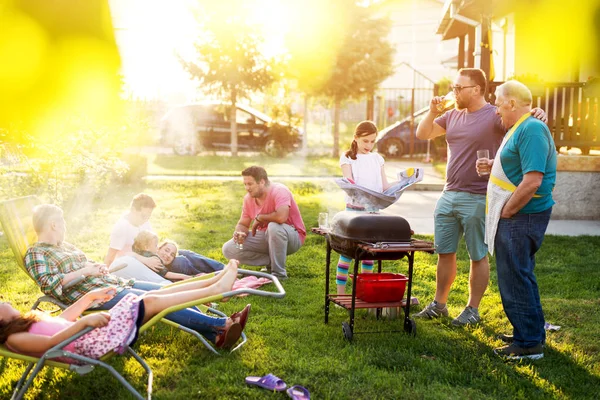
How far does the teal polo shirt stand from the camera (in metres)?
4.43

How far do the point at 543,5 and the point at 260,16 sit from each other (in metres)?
10.6

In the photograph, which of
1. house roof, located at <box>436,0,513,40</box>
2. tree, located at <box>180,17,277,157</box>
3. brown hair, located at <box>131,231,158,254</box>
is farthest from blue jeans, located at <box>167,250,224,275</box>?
tree, located at <box>180,17,277,157</box>

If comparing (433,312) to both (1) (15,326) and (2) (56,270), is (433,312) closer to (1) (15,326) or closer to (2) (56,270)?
(2) (56,270)

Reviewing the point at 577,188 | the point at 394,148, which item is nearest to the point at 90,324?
the point at 577,188

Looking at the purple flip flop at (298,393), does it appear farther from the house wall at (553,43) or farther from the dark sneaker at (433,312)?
the house wall at (553,43)

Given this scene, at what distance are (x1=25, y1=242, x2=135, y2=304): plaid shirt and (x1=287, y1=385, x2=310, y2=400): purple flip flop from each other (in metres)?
1.45

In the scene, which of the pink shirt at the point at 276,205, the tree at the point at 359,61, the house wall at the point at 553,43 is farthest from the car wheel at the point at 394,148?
the pink shirt at the point at 276,205

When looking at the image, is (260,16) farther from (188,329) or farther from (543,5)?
(188,329)

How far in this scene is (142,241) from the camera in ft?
20.0

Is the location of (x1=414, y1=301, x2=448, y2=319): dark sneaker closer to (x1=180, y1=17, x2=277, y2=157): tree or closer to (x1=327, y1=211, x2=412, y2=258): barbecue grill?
(x1=327, y1=211, x2=412, y2=258): barbecue grill

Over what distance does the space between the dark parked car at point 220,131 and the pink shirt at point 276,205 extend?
15.4 m

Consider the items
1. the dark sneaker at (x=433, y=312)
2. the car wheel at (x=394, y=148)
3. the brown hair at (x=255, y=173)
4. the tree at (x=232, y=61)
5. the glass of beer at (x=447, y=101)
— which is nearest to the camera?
the glass of beer at (x=447, y=101)

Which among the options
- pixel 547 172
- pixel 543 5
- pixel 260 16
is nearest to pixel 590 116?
pixel 543 5

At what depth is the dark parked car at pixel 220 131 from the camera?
73.3ft
